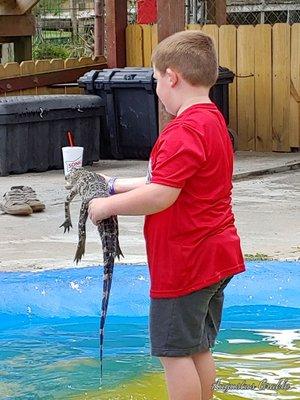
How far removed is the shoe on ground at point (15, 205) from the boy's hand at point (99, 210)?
173 inches

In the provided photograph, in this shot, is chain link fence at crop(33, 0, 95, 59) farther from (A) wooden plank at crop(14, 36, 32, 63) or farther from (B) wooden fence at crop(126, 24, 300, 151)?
(B) wooden fence at crop(126, 24, 300, 151)

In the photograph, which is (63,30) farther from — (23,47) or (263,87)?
(263,87)

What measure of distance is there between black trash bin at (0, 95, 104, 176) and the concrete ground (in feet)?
0.56

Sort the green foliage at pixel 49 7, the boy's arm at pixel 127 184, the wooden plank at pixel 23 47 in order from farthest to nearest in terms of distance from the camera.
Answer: the green foliage at pixel 49 7 < the wooden plank at pixel 23 47 < the boy's arm at pixel 127 184

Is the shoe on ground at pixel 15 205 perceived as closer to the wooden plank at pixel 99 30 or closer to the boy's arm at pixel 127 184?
the boy's arm at pixel 127 184

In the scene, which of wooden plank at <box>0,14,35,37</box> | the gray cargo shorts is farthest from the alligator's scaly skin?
wooden plank at <box>0,14,35,37</box>

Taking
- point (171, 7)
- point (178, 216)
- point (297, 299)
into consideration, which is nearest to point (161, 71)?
point (178, 216)

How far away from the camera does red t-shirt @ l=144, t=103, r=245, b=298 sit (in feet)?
10.3

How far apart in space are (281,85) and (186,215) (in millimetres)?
8402

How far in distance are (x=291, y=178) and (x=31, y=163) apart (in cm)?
264

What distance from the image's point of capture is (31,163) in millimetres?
10062

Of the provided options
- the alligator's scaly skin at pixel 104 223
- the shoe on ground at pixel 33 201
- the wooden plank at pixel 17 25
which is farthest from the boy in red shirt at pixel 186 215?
the wooden plank at pixel 17 25

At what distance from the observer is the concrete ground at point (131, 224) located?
20.6 feet

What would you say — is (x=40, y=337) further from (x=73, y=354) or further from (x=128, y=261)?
(x=128, y=261)
